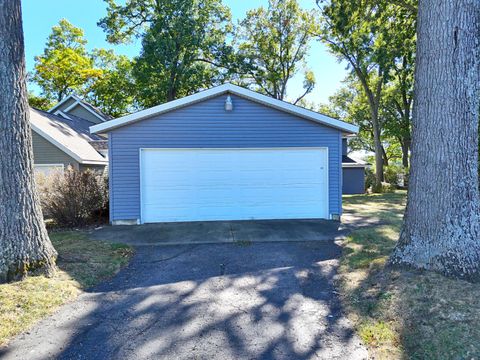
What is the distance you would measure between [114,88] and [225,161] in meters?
20.7

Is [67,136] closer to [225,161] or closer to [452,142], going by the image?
[225,161]

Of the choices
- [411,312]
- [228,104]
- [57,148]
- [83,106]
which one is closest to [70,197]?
[228,104]

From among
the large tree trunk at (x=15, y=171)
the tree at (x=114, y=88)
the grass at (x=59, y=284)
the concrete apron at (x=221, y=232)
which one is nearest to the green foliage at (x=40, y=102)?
the tree at (x=114, y=88)

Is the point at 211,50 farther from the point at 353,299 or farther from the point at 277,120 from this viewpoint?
the point at 353,299

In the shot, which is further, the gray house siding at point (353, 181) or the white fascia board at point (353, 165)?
the gray house siding at point (353, 181)

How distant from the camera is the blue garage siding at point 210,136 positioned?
808cm

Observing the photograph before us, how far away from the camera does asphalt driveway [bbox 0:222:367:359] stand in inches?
106

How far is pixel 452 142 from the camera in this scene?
149 inches

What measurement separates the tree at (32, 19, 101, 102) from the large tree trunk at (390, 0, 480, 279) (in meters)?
28.2

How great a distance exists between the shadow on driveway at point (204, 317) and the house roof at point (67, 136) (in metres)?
8.69

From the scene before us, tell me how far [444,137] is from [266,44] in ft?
Result: 74.1

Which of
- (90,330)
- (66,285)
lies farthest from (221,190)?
(90,330)

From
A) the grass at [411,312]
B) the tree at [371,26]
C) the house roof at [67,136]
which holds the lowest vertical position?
the grass at [411,312]

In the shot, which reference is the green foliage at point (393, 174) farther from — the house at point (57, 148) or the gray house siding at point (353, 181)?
the house at point (57, 148)
